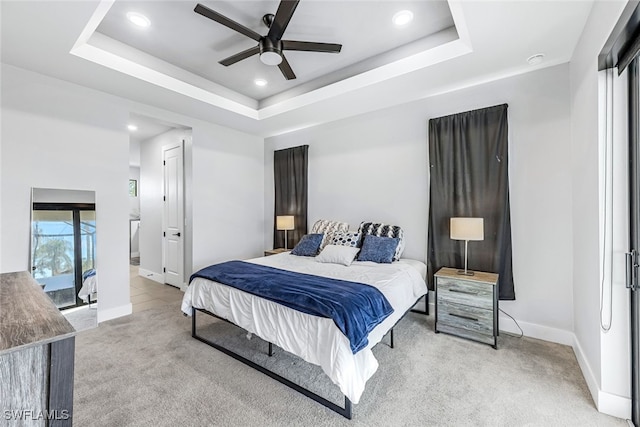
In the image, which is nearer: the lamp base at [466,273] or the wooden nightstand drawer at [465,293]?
the wooden nightstand drawer at [465,293]

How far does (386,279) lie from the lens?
261cm

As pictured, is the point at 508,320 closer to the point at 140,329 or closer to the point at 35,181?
the point at 140,329

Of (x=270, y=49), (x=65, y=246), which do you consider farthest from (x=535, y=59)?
(x=65, y=246)

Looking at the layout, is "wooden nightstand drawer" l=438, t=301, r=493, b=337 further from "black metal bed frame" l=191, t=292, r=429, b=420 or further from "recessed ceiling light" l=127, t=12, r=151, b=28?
"recessed ceiling light" l=127, t=12, r=151, b=28

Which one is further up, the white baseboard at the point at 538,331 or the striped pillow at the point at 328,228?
the striped pillow at the point at 328,228

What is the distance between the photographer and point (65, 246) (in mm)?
3105

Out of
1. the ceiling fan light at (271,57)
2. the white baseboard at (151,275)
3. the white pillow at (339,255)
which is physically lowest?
the white baseboard at (151,275)

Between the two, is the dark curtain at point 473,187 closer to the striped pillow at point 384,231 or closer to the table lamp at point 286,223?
the striped pillow at point 384,231

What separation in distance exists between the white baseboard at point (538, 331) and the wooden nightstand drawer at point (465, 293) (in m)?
0.60

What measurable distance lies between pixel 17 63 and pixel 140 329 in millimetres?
2949

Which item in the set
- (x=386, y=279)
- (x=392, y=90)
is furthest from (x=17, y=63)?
(x=386, y=279)

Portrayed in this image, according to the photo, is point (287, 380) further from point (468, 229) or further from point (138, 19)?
point (138, 19)

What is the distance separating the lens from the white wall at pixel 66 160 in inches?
109

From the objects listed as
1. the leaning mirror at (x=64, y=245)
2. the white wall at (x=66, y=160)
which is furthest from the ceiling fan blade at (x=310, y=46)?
the leaning mirror at (x=64, y=245)
